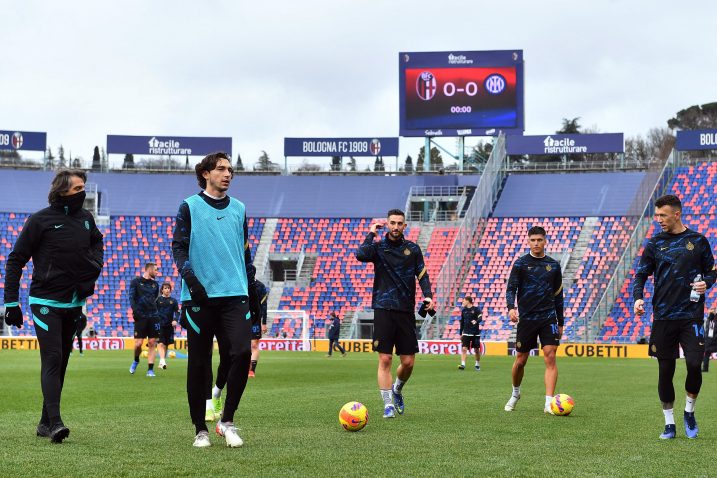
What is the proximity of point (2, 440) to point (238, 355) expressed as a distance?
2.22 metres

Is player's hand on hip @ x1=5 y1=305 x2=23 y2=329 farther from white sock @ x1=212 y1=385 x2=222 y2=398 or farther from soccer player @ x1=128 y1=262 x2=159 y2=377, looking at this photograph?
soccer player @ x1=128 y1=262 x2=159 y2=377

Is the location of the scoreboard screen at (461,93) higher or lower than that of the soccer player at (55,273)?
higher

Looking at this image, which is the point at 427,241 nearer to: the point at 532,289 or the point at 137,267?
the point at 137,267

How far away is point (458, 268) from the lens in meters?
49.6

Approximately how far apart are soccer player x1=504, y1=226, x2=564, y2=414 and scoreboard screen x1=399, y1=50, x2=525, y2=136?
41.8 meters

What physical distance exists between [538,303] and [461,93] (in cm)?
4276

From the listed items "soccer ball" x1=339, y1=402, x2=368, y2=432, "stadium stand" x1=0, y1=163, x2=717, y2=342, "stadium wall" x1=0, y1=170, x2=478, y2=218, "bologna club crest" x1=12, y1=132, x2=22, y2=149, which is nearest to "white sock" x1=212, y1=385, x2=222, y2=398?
"soccer ball" x1=339, y1=402, x2=368, y2=432

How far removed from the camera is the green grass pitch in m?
7.09

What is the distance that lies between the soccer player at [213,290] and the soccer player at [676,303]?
3.89 m

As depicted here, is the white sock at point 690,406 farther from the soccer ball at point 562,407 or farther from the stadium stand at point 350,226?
the stadium stand at point 350,226

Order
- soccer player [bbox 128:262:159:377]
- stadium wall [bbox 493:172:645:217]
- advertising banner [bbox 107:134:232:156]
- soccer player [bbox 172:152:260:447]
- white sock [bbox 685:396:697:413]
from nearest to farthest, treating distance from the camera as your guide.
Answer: soccer player [bbox 172:152:260:447] < white sock [bbox 685:396:697:413] < soccer player [bbox 128:262:159:377] < stadium wall [bbox 493:172:645:217] < advertising banner [bbox 107:134:232:156]

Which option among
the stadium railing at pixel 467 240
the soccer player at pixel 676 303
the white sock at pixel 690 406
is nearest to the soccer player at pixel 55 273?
the soccer player at pixel 676 303

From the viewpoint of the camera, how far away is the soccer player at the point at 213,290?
8.09m

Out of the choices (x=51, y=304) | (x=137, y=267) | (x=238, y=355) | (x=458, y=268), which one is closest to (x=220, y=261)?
(x=238, y=355)
